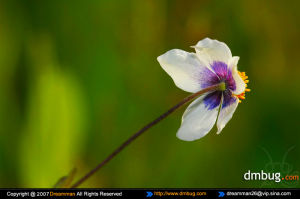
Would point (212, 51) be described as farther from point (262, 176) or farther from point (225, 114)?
point (262, 176)

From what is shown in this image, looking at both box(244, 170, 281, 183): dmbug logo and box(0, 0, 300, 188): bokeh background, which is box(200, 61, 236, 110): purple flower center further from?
box(0, 0, 300, 188): bokeh background

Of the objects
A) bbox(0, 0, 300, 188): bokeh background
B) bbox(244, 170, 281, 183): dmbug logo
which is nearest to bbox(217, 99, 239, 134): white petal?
bbox(244, 170, 281, 183): dmbug logo

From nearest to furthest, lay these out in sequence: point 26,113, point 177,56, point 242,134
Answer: point 177,56
point 26,113
point 242,134

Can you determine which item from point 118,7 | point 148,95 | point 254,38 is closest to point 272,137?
point 254,38

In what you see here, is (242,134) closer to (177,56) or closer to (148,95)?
(148,95)

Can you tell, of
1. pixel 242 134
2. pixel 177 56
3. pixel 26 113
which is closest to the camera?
pixel 177 56

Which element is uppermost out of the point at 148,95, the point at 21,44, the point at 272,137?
the point at 21,44
